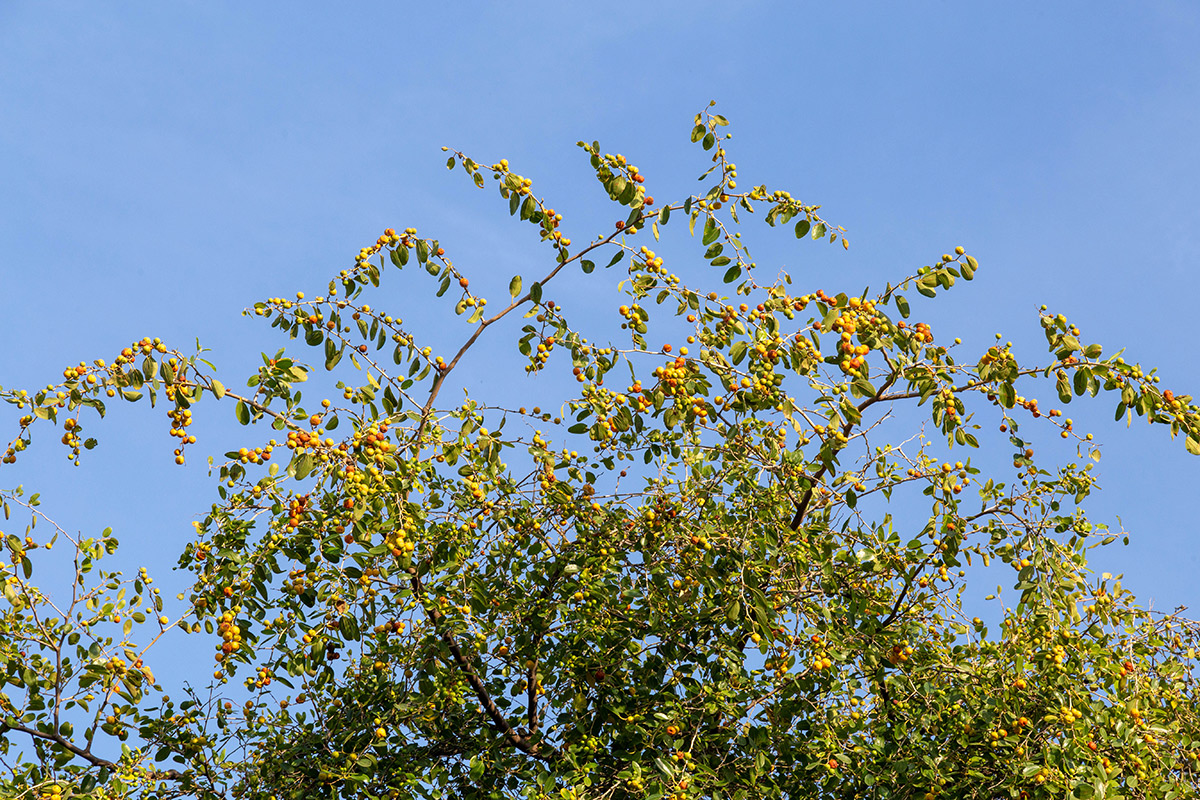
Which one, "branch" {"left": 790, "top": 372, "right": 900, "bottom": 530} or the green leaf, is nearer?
the green leaf

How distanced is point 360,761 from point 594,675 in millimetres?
1128

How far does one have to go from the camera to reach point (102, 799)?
470 centimetres

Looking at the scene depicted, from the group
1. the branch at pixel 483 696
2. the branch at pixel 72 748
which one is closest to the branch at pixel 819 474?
the branch at pixel 483 696

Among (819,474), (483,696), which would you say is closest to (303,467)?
(483,696)

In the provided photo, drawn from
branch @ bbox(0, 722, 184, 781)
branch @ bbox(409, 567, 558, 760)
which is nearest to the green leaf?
branch @ bbox(409, 567, 558, 760)

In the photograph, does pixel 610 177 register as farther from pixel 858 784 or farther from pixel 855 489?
pixel 858 784

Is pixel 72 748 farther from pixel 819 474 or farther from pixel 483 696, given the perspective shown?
pixel 819 474

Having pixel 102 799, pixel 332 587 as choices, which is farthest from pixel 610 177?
pixel 102 799

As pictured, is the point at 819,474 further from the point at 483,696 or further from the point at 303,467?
the point at 303,467

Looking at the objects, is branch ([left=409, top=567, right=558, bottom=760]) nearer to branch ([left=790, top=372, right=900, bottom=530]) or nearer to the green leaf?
the green leaf

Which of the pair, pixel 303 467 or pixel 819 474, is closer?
pixel 303 467

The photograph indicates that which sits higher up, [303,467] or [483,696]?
[303,467]

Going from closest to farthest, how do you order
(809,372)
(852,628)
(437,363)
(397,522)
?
(397,522)
(809,372)
(852,628)
(437,363)

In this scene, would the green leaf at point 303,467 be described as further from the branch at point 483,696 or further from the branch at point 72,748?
the branch at point 72,748
